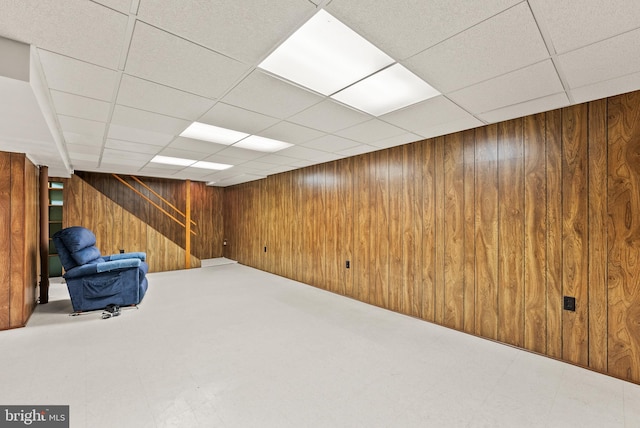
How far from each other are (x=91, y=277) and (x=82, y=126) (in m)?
2.02

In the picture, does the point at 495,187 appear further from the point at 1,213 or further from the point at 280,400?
the point at 1,213

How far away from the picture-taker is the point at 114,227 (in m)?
6.44

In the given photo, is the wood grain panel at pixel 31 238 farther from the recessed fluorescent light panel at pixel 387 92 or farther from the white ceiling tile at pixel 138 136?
the recessed fluorescent light panel at pixel 387 92

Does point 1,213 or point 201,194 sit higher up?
point 201,194

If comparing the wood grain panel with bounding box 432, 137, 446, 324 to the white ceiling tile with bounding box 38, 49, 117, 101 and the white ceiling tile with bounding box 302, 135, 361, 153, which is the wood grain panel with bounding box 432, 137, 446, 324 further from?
the white ceiling tile with bounding box 38, 49, 117, 101

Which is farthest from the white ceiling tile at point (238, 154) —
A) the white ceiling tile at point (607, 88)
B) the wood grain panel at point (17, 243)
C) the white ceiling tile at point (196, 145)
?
the white ceiling tile at point (607, 88)

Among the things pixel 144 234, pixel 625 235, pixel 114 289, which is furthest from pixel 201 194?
pixel 625 235

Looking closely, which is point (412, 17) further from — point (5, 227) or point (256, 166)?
point (5, 227)

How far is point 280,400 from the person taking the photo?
1942 millimetres

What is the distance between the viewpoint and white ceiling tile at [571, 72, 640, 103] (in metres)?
1.95

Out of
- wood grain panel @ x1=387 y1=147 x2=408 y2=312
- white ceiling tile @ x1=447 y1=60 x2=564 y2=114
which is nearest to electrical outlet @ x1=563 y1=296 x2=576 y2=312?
wood grain panel @ x1=387 y1=147 x2=408 y2=312

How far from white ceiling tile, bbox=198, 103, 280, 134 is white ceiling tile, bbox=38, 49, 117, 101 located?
760mm

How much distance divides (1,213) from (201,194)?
4.96 m

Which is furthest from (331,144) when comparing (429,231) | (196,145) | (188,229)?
(188,229)
